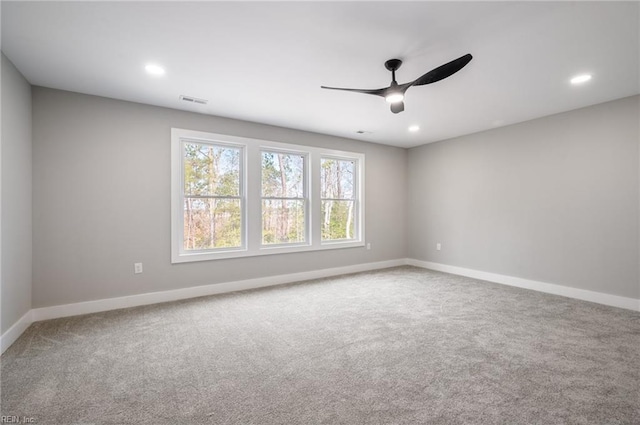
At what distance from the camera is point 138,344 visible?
2.64m

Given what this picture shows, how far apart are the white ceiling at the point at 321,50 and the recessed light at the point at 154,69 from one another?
7cm

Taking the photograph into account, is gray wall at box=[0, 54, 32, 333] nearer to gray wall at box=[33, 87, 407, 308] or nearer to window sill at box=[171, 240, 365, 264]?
gray wall at box=[33, 87, 407, 308]

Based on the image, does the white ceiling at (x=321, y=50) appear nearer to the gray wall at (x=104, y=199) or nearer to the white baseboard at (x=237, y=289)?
the gray wall at (x=104, y=199)

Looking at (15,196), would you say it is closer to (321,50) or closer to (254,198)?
(254,198)

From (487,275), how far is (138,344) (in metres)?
5.06

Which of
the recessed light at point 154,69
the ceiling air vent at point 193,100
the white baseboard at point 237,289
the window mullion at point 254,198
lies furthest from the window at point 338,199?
the recessed light at point 154,69

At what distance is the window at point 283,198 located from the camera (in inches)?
189

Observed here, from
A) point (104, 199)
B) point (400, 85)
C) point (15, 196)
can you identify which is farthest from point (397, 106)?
point (15, 196)

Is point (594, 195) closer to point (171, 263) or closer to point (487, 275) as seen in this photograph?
point (487, 275)


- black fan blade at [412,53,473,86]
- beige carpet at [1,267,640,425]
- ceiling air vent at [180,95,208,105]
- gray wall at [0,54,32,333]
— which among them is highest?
ceiling air vent at [180,95,208,105]

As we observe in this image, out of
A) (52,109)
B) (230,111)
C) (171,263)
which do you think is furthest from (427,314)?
(52,109)

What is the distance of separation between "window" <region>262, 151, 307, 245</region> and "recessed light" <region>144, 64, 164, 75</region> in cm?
203

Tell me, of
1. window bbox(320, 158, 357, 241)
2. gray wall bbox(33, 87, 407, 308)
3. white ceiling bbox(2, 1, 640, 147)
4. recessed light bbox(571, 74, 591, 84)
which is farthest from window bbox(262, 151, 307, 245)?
recessed light bbox(571, 74, 591, 84)

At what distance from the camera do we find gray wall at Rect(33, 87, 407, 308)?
128 inches
